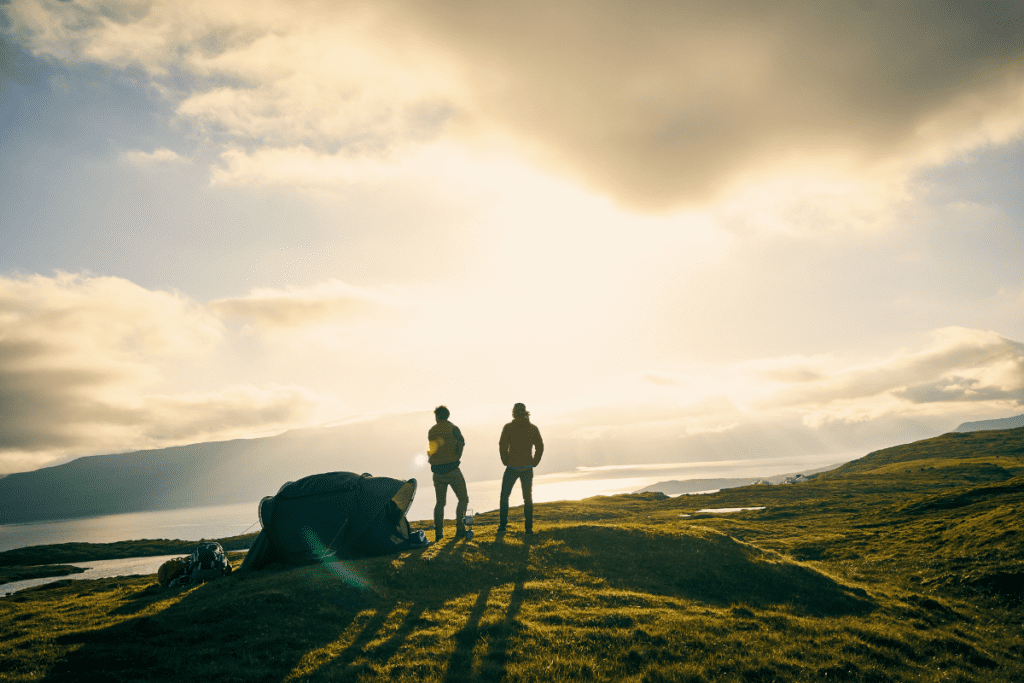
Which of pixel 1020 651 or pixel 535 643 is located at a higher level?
pixel 535 643

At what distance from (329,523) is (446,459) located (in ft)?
16.3

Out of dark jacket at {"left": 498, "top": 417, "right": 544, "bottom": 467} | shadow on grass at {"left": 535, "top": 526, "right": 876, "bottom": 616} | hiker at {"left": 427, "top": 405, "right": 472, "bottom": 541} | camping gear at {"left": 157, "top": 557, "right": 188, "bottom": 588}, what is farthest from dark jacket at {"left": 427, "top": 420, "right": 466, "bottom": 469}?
camping gear at {"left": 157, "top": 557, "right": 188, "bottom": 588}

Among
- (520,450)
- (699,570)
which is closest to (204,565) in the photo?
(520,450)

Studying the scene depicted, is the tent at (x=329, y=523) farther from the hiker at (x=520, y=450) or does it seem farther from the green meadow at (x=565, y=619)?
the hiker at (x=520, y=450)

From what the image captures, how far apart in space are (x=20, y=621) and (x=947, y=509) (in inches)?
2211

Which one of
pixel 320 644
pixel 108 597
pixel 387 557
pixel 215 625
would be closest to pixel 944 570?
pixel 387 557

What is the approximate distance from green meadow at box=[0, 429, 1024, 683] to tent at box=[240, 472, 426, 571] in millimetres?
1110

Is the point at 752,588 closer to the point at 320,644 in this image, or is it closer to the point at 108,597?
the point at 320,644

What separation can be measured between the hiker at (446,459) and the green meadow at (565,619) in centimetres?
136

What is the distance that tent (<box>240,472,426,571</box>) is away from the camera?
1855cm

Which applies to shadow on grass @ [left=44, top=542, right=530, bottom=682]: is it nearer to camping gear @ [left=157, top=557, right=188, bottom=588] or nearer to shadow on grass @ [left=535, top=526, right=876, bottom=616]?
camping gear @ [left=157, top=557, right=188, bottom=588]

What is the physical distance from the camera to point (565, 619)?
13.3m

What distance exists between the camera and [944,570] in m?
23.0

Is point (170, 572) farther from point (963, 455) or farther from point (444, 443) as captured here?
point (963, 455)
